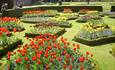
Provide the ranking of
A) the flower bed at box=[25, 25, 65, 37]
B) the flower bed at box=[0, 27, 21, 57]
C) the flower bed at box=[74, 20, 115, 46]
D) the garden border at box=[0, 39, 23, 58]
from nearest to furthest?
the garden border at box=[0, 39, 23, 58] < the flower bed at box=[0, 27, 21, 57] < the flower bed at box=[74, 20, 115, 46] < the flower bed at box=[25, 25, 65, 37]

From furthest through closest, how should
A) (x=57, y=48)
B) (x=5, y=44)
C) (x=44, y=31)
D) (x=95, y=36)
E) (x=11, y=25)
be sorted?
(x=11, y=25) < (x=44, y=31) < (x=95, y=36) < (x=5, y=44) < (x=57, y=48)

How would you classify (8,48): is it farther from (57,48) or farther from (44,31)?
(44,31)

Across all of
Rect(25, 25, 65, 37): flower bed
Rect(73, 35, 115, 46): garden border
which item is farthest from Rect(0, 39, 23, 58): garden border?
Rect(73, 35, 115, 46): garden border

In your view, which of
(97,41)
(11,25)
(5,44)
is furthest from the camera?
(11,25)

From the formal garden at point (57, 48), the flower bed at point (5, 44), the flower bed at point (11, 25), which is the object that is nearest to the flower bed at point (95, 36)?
the formal garden at point (57, 48)

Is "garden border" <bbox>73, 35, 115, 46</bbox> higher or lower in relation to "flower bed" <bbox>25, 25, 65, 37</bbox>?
lower

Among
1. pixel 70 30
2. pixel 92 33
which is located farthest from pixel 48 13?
pixel 92 33

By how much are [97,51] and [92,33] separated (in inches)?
80.5

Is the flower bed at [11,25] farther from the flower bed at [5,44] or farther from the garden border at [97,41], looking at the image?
the garden border at [97,41]

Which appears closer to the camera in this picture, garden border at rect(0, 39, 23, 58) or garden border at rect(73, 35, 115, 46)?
garden border at rect(0, 39, 23, 58)

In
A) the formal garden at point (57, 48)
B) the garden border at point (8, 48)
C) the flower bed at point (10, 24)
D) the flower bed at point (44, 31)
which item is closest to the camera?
the formal garden at point (57, 48)

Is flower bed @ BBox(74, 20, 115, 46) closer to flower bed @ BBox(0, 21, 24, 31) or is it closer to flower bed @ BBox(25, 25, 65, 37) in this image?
flower bed @ BBox(25, 25, 65, 37)

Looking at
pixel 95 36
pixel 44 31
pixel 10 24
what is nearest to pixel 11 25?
pixel 10 24

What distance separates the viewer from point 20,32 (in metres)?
15.9
